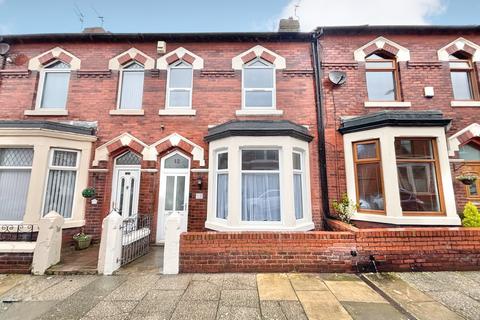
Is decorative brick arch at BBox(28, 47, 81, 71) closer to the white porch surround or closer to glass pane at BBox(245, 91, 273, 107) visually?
glass pane at BBox(245, 91, 273, 107)

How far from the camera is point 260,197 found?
6133 millimetres

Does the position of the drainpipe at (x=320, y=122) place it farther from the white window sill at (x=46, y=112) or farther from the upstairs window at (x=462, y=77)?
the white window sill at (x=46, y=112)

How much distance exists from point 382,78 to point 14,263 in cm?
1145

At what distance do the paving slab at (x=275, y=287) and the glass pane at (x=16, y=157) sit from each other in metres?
7.38

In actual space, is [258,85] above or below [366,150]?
above

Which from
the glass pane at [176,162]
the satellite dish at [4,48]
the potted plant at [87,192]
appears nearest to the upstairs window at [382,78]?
the glass pane at [176,162]

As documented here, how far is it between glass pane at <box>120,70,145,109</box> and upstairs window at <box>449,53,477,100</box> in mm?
10885

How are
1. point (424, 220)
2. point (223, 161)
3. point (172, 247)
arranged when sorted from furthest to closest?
point (223, 161) < point (424, 220) < point (172, 247)

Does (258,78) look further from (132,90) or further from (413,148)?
(413,148)

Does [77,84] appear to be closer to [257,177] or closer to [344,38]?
[257,177]

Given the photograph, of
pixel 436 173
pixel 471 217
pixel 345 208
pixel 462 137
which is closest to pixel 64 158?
pixel 345 208

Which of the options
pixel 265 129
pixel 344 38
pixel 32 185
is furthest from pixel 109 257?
pixel 344 38

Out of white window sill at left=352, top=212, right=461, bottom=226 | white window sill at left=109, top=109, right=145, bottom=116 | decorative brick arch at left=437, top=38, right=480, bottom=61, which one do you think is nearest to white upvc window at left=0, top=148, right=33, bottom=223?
white window sill at left=109, top=109, right=145, bottom=116

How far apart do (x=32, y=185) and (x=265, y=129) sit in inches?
270
